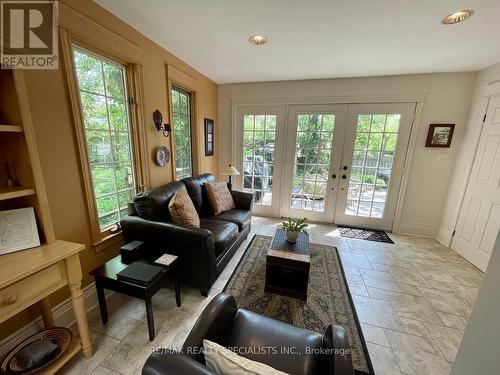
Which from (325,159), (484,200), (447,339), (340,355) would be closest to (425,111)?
(484,200)

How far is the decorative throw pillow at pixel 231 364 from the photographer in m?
0.61

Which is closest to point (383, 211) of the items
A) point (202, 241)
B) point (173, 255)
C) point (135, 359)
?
point (202, 241)

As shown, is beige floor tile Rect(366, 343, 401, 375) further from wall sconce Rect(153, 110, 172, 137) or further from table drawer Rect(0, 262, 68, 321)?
wall sconce Rect(153, 110, 172, 137)

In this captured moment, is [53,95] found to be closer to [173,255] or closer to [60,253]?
[60,253]

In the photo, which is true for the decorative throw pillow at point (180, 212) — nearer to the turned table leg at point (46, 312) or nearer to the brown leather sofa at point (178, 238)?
the brown leather sofa at point (178, 238)

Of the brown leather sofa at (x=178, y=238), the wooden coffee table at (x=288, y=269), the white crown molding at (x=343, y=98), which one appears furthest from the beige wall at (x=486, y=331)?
the white crown molding at (x=343, y=98)

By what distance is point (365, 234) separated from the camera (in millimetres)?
3262

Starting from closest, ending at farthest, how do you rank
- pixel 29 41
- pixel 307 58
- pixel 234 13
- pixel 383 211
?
pixel 29 41 < pixel 234 13 < pixel 307 58 < pixel 383 211

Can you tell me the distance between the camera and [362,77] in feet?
10.1

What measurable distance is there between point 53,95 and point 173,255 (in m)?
1.43

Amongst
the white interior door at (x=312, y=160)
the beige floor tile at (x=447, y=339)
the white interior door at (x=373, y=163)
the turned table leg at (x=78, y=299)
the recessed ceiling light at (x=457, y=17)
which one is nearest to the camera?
the turned table leg at (x=78, y=299)

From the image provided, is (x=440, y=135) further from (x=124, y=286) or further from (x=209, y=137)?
(x=124, y=286)

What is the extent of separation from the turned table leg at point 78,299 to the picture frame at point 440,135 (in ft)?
13.9

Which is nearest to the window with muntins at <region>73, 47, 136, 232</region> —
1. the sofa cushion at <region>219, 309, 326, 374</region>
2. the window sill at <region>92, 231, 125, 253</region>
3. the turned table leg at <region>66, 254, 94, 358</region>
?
the window sill at <region>92, 231, 125, 253</region>
